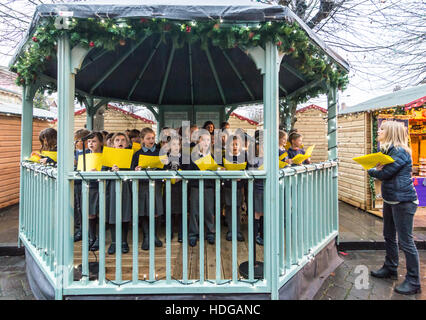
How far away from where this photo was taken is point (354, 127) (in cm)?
675

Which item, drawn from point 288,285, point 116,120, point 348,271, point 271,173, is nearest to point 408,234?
point 348,271

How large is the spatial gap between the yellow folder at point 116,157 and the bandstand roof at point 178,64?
110 centimetres

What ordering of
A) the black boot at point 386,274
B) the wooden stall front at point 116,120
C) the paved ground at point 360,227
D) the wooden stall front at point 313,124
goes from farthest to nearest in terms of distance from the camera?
the wooden stall front at point 116,120, the wooden stall front at point 313,124, the paved ground at point 360,227, the black boot at point 386,274

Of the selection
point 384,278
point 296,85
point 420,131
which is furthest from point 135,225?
point 420,131

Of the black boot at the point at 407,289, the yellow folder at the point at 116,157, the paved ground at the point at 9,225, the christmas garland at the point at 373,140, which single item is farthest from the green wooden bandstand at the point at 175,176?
the christmas garland at the point at 373,140

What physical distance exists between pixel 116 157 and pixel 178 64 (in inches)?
118

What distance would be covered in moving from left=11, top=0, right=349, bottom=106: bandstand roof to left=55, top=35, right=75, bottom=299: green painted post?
0.41 m

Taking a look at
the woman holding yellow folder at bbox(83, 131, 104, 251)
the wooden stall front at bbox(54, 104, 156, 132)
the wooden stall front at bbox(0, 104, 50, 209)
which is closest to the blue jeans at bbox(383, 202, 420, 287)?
the woman holding yellow folder at bbox(83, 131, 104, 251)

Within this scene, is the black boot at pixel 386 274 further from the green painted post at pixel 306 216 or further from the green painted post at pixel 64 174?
the green painted post at pixel 64 174

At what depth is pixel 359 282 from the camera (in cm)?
325

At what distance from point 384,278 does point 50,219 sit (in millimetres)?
4199

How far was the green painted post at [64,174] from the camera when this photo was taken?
2396 millimetres

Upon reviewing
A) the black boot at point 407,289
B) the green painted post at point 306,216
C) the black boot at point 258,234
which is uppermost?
the green painted post at point 306,216
